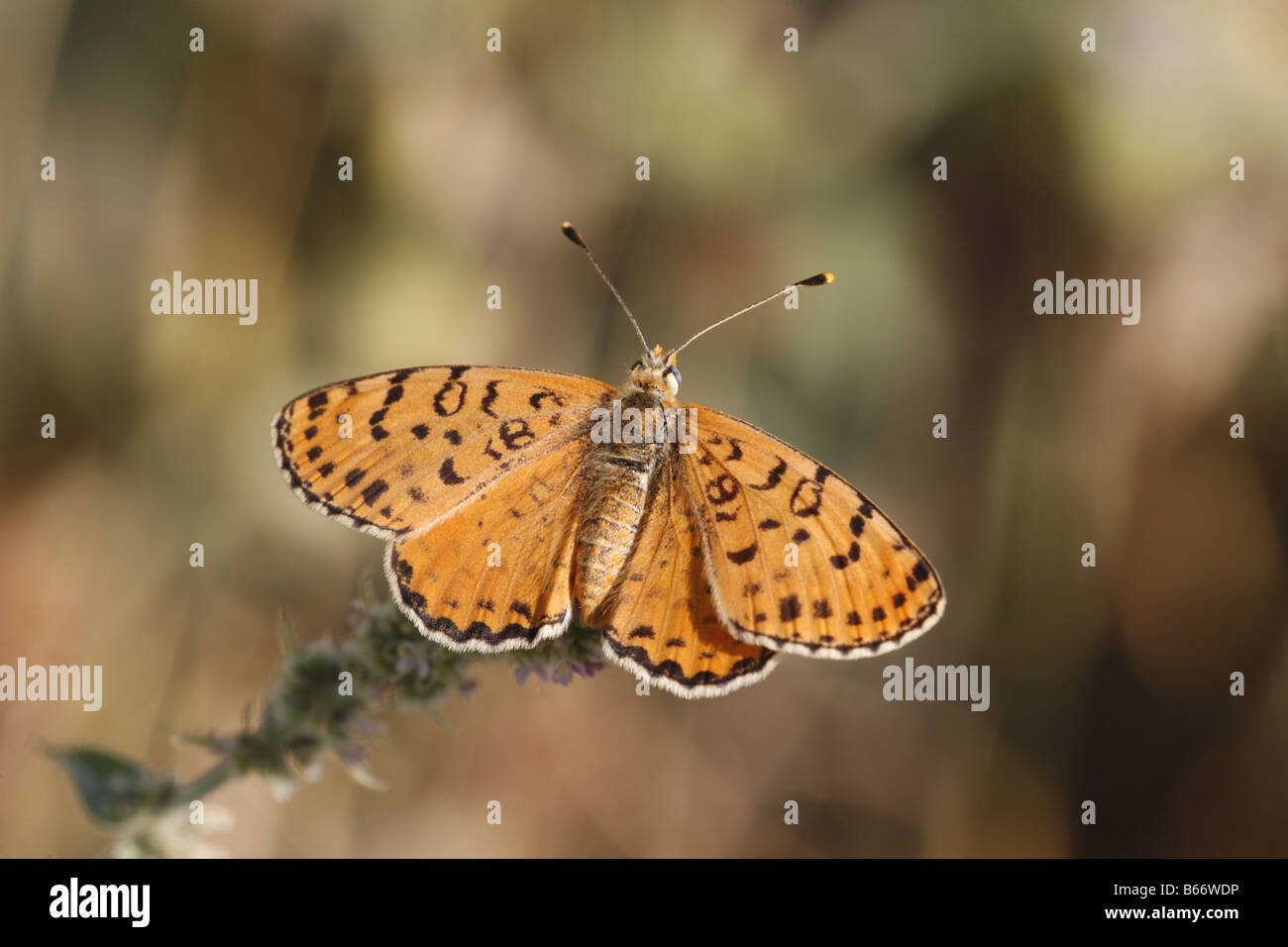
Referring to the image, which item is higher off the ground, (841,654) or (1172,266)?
Answer: (1172,266)

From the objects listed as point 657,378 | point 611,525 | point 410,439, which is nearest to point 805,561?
point 611,525

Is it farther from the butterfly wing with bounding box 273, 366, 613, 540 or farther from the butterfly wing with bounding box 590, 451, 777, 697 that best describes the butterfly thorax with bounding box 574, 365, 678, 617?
the butterfly wing with bounding box 273, 366, 613, 540

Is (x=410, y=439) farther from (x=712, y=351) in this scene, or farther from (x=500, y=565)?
(x=712, y=351)

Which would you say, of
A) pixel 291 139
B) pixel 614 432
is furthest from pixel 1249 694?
pixel 291 139

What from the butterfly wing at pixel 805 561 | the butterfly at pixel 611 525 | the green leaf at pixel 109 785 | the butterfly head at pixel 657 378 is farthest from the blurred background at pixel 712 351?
the green leaf at pixel 109 785

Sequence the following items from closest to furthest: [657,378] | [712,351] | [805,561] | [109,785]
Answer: [109,785] → [805,561] → [657,378] → [712,351]
